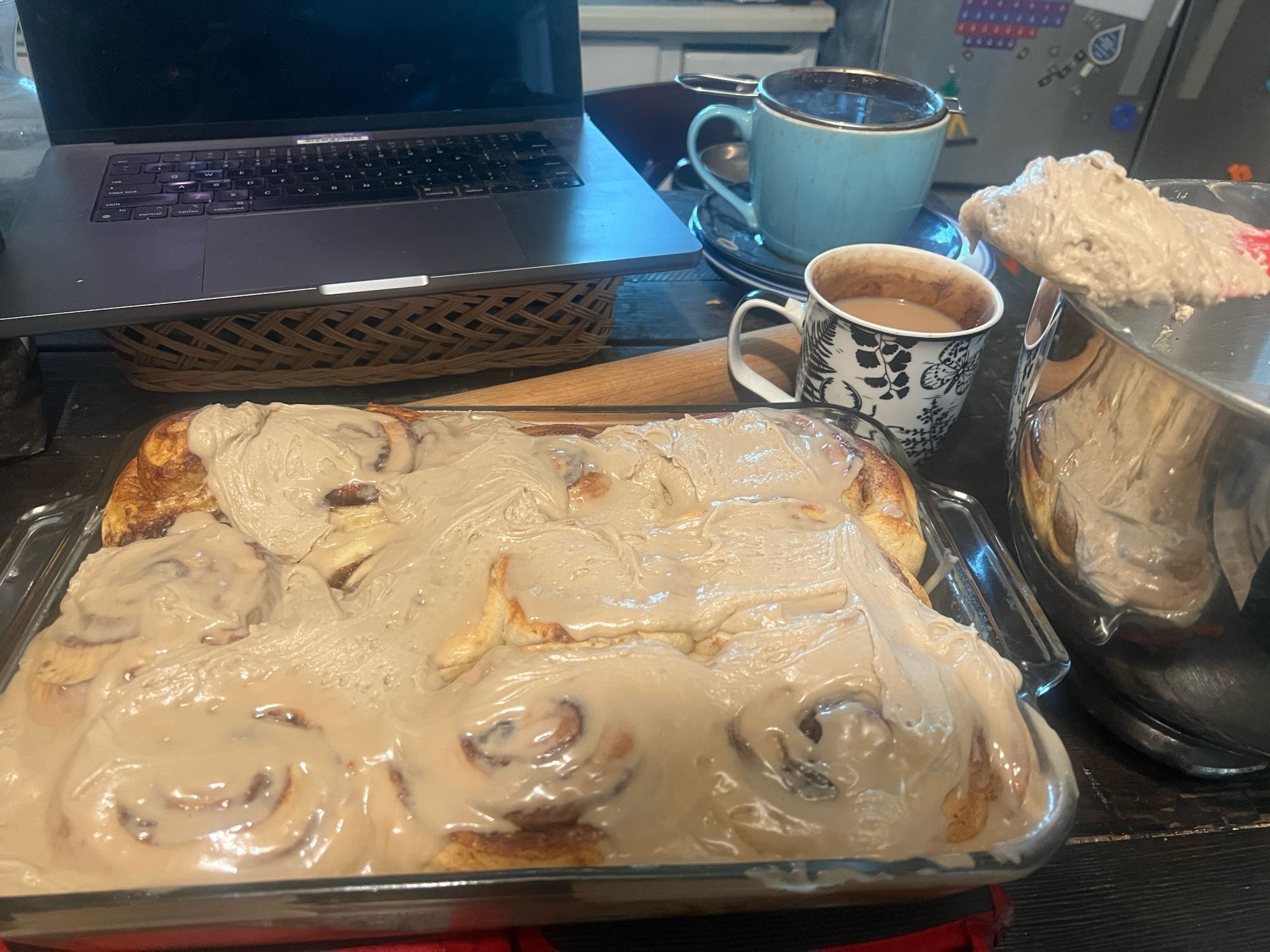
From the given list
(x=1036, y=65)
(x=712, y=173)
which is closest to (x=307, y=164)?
(x=712, y=173)

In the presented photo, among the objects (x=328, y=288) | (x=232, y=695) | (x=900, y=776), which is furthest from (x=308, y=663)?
(x=328, y=288)

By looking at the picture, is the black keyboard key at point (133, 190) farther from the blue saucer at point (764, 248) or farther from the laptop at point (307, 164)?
the blue saucer at point (764, 248)

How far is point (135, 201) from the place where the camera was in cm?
124

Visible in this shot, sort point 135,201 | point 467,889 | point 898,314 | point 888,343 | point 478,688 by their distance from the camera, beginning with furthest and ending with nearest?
point 135,201 → point 898,314 → point 888,343 → point 478,688 → point 467,889

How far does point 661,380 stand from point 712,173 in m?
0.60

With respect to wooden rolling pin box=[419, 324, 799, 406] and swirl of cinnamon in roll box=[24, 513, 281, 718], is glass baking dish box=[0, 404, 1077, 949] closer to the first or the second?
swirl of cinnamon in roll box=[24, 513, 281, 718]

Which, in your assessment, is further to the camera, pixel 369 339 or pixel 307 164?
pixel 307 164

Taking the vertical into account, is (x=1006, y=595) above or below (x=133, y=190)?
below

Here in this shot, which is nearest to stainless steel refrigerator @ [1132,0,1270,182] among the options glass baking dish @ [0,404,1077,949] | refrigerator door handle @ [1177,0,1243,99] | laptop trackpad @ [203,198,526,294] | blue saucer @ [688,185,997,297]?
refrigerator door handle @ [1177,0,1243,99]

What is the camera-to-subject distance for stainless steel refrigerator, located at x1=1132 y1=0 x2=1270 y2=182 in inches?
95.9

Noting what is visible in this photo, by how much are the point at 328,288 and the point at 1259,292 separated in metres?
1.02

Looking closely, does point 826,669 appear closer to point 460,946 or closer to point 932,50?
point 460,946

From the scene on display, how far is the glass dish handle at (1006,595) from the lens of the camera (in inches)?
29.0

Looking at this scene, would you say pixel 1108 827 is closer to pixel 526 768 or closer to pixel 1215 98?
pixel 526 768
